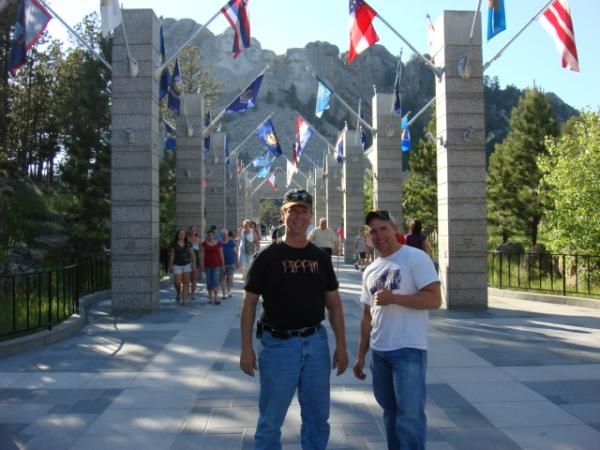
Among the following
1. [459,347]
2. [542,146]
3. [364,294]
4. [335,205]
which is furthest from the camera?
[335,205]

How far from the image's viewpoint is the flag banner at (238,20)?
14.6 meters

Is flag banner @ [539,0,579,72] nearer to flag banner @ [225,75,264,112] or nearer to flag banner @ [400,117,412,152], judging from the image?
flag banner @ [400,117,412,152]

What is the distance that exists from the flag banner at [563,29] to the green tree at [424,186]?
72.5ft

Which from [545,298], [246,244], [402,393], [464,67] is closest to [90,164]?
[246,244]

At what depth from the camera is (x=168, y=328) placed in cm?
1081

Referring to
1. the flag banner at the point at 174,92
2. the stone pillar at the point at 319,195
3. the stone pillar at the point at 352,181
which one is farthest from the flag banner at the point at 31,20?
the stone pillar at the point at 319,195

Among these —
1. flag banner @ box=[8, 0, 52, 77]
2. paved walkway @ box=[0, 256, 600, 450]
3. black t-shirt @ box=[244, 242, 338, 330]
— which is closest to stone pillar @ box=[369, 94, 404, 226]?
paved walkway @ box=[0, 256, 600, 450]

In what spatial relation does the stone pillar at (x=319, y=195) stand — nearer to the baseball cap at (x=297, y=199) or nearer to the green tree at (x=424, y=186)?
the green tree at (x=424, y=186)

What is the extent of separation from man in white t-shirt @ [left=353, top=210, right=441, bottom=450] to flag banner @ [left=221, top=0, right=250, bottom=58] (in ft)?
38.0

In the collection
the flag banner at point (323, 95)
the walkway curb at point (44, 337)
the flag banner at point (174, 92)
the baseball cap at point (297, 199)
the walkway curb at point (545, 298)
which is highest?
the flag banner at point (323, 95)

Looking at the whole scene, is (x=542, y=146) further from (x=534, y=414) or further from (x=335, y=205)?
(x=534, y=414)

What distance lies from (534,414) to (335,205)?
107ft

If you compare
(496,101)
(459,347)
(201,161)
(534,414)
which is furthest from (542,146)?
(496,101)

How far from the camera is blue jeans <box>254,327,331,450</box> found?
3.71 meters
